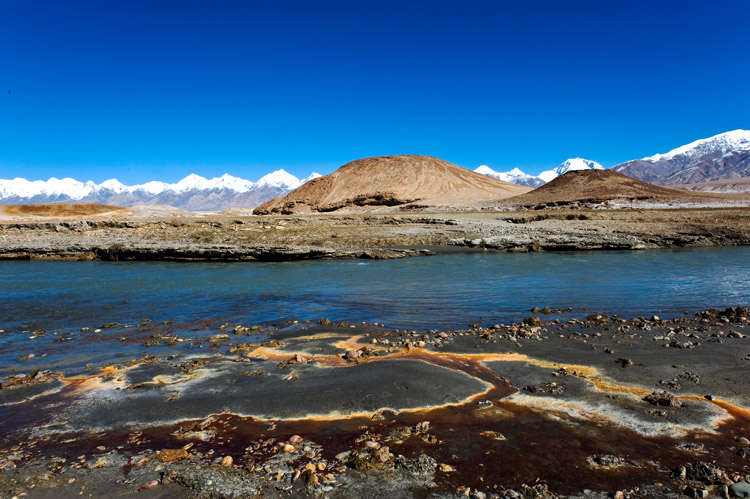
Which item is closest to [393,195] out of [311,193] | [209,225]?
[311,193]

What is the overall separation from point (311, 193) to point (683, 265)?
3214 inches

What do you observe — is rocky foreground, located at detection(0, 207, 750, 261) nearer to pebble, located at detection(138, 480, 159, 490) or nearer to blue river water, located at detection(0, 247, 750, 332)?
blue river water, located at detection(0, 247, 750, 332)

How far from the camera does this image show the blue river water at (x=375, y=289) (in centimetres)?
1045

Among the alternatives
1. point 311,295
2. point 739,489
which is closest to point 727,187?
point 311,295

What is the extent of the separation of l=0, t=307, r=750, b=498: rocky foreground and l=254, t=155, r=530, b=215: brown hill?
6619 centimetres

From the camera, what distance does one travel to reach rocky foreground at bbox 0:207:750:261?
2264cm

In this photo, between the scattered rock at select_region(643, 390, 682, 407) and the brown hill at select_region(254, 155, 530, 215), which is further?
the brown hill at select_region(254, 155, 530, 215)

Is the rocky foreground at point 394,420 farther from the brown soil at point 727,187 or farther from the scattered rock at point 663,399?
the brown soil at point 727,187

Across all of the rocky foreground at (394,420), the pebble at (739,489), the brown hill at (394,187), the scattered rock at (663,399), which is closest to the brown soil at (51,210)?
the brown hill at (394,187)

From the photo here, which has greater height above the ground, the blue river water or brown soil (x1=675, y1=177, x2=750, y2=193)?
brown soil (x1=675, y1=177, x2=750, y2=193)

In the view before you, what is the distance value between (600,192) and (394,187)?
4300cm

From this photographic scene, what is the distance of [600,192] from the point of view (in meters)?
54.4

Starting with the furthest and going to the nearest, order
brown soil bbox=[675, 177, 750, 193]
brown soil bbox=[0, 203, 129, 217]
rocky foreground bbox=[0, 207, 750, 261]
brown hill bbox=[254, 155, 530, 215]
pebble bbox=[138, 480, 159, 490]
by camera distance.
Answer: brown soil bbox=[675, 177, 750, 193] < brown hill bbox=[254, 155, 530, 215] < brown soil bbox=[0, 203, 129, 217] < rocky foreground bbox=[0, 207, 750, 261] < pebble bbox=[138, 480, 159, 490]

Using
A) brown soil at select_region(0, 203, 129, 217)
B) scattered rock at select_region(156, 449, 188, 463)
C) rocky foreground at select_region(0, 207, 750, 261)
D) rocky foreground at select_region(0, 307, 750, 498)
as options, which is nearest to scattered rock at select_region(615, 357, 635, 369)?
rocky foreground at select_region(0, 307, 750, 498)
